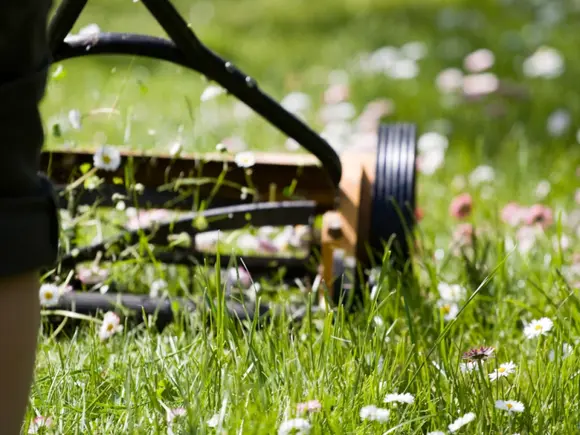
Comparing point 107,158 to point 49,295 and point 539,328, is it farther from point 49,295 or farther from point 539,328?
point 539,328

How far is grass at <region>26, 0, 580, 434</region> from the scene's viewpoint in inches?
59.0

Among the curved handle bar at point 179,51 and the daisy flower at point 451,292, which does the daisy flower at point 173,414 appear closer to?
the curved handle bar at point 179,51

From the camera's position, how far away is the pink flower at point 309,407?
4.63 feet

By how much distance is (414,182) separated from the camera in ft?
7.27

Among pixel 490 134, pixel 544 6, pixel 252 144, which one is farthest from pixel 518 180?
pixel 544 6

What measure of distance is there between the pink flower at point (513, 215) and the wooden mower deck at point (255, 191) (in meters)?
0.59

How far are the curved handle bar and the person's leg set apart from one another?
2.40ft

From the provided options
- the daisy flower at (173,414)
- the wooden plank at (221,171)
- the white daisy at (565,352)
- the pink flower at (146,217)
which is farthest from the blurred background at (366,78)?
the white daisy at (565,352)

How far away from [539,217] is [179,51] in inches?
46.1

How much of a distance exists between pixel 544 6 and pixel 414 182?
4.13 m

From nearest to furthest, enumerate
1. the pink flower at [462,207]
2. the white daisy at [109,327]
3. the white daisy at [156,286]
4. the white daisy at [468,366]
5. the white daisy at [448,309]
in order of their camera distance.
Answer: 1. the white daisy at [468,366]
2. the white daisy at [109,327]
3. the white daisy at [448,309]
4. the white daisy at [156,286]
5. the pink flower at [462,207]

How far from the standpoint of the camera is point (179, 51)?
6.46 feet

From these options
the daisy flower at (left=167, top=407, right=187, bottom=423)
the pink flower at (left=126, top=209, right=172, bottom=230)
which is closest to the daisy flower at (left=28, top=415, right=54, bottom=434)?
the daisy flower at (left=167, top=407, right=187, bottom=423)

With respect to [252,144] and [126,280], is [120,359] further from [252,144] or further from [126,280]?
[252,144]
